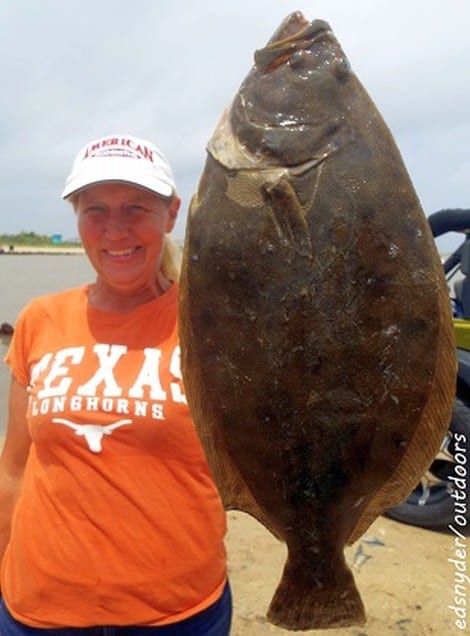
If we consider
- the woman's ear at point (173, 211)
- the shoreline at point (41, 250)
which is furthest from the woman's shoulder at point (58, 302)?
the shoreline at point (41, 250)

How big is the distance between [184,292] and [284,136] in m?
0.52

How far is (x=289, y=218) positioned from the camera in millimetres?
1824

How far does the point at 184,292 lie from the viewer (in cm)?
197

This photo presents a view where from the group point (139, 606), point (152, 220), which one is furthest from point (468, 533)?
point (152, 220)

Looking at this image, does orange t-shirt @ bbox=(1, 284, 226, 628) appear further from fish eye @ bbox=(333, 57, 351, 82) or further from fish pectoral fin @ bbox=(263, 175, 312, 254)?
fish eye @ bbox=(333, 57, 351, 82)

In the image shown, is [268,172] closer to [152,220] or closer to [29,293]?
[152,220]

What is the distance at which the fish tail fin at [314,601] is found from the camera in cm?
205

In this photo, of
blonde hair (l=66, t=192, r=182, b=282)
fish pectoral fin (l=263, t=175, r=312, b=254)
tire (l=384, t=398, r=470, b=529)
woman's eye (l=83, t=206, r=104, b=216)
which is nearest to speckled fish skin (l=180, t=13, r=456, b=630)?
fish pectoral fin (l=263, t=175, r=312, b=254)

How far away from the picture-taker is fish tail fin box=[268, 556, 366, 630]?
6.73 feet

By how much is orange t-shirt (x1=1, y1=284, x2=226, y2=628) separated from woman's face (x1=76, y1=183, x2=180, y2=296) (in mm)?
315

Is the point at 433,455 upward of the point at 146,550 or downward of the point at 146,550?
upward

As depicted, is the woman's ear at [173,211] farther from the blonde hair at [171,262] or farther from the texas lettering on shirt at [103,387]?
the texas lettering on shirt at [103,387]

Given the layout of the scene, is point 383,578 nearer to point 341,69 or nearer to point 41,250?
point 341,69

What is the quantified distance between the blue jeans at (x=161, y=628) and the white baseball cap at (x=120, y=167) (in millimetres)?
1502
